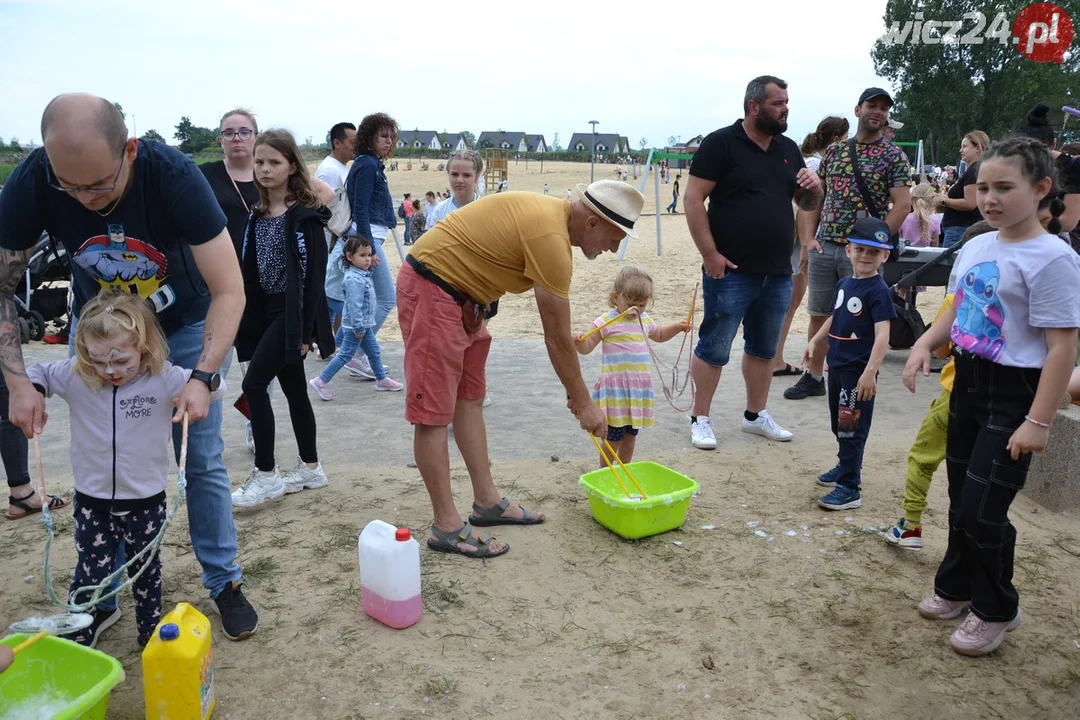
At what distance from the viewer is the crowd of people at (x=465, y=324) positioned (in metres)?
2.53

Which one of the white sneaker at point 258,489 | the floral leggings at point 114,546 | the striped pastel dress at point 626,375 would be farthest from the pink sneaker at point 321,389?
the floral leggings at point 114,546

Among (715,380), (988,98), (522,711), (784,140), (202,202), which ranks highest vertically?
(988,98)

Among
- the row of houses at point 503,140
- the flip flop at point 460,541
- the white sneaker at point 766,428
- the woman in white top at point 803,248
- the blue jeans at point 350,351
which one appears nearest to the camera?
the flip flop at point 460,541

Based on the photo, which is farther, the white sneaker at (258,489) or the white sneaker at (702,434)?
the white sneaker at (702,434)

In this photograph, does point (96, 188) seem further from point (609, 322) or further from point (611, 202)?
point (609, 322)

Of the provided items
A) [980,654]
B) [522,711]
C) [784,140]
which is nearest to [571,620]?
[522,711]

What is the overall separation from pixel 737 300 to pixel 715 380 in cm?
55

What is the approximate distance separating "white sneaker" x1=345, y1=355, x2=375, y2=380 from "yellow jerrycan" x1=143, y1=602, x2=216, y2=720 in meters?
4.42

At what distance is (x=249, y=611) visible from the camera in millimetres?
2953

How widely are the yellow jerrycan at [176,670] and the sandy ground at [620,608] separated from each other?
221 millimetres

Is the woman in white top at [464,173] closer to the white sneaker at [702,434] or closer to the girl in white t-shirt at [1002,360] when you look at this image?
the white sneaker at [702,434]

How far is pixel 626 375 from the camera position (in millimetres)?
4043

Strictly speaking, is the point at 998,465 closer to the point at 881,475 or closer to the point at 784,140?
the point at 881,475

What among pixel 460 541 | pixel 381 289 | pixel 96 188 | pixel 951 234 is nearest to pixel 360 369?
pixel 381 289
